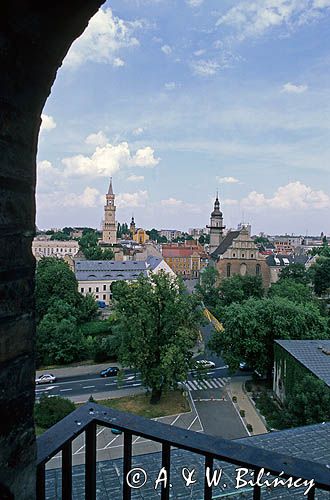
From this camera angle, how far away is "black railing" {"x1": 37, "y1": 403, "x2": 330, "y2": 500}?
1.37m

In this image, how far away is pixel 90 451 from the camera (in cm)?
154

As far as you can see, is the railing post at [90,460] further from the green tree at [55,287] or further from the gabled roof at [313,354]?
the green tree at [55,287]

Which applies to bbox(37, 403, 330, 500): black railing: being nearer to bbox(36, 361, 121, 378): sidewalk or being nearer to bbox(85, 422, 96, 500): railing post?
bbox(85, 422, 96, 500): railing post

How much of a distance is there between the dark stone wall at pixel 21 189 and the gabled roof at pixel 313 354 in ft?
40.1

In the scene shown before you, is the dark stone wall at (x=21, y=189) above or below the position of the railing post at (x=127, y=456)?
above

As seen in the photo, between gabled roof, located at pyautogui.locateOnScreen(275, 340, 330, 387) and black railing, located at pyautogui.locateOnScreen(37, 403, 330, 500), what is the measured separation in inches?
458

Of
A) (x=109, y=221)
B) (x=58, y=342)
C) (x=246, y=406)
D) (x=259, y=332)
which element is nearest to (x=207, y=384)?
(x=246, y=406)

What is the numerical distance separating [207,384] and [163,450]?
17.4m

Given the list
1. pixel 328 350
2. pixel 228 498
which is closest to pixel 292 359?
pixel 328 350

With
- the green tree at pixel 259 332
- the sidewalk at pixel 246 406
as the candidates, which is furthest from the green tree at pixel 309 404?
the green tree at pixel 259 332

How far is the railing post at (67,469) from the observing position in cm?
145

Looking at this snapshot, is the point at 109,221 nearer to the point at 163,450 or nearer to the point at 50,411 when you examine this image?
the point at 50,411

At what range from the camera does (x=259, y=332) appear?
17.1m

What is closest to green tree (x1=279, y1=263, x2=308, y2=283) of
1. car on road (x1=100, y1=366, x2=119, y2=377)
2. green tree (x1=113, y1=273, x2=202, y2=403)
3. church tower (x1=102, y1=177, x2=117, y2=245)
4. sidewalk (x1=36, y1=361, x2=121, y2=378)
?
sidewalk (x1=36, y1=361, x2=121, y2=378)
